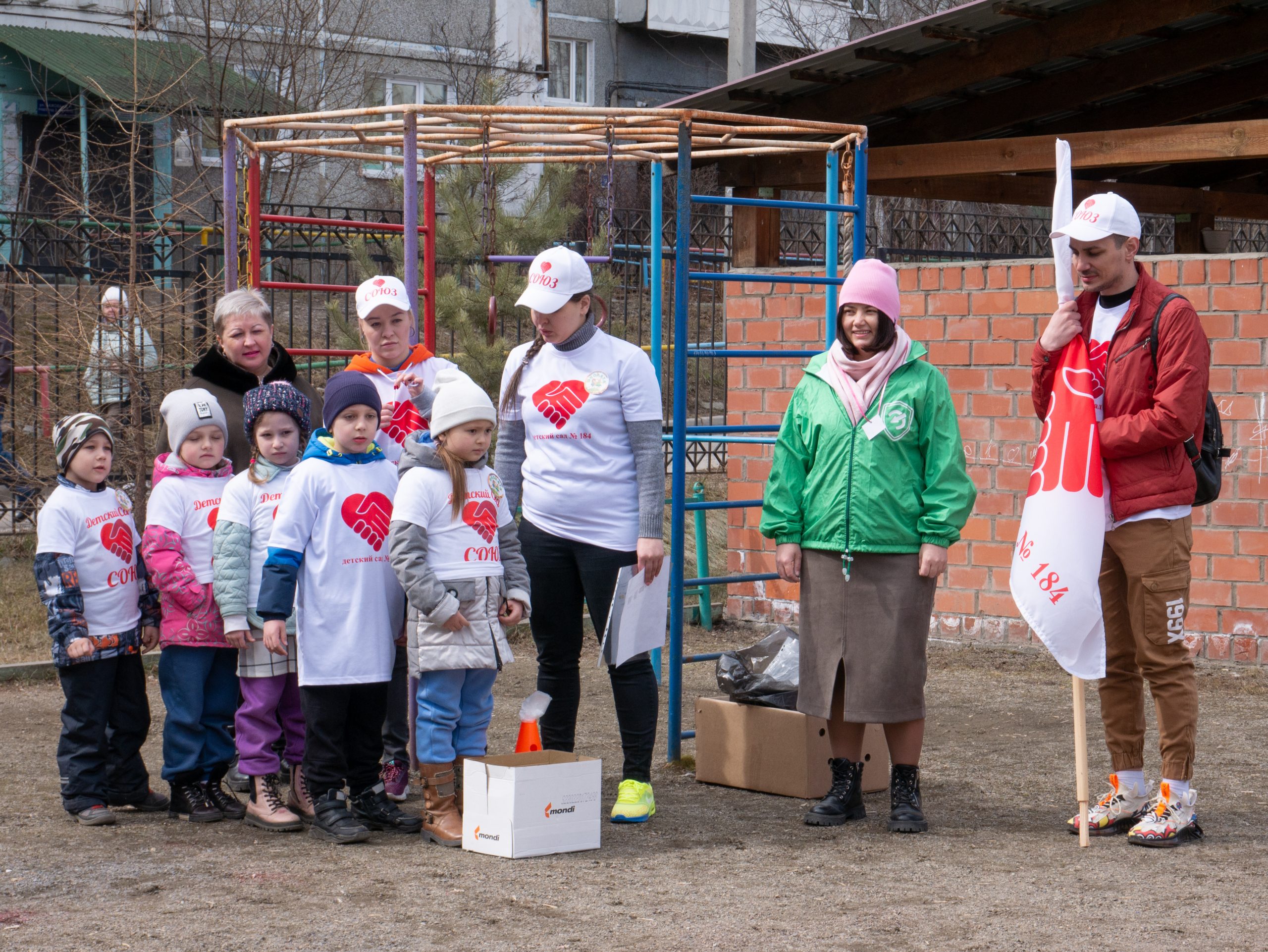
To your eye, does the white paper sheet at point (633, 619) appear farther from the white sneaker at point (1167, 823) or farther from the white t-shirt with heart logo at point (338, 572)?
the white sneaker at point (1167, 823)

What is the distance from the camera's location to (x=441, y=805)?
475 cm

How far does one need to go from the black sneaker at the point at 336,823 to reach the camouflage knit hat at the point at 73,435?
1428 millimetres

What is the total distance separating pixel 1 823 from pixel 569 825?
193cm

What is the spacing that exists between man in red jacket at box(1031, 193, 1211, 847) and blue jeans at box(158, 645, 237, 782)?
2.87 meters

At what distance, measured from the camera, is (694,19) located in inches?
1086

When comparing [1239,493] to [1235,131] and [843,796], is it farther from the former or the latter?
[843,796]

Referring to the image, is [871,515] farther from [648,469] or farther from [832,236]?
[832,236]

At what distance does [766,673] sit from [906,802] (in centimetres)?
87

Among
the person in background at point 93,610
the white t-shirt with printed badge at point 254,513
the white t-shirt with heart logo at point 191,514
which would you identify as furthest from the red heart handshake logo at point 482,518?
the person in background at point 93,610

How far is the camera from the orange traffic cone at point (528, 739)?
4777mm

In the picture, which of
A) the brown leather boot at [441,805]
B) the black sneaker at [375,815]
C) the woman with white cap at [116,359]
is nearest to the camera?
the brown leather boot at [441,805]

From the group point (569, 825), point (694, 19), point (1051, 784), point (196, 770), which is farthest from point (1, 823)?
point (694, 19)

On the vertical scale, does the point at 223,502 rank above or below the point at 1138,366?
below

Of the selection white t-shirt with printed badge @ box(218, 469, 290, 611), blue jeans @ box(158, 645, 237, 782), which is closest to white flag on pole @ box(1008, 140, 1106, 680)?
white t-shirt with printed badge @ box(218, 469, 290, 611)
